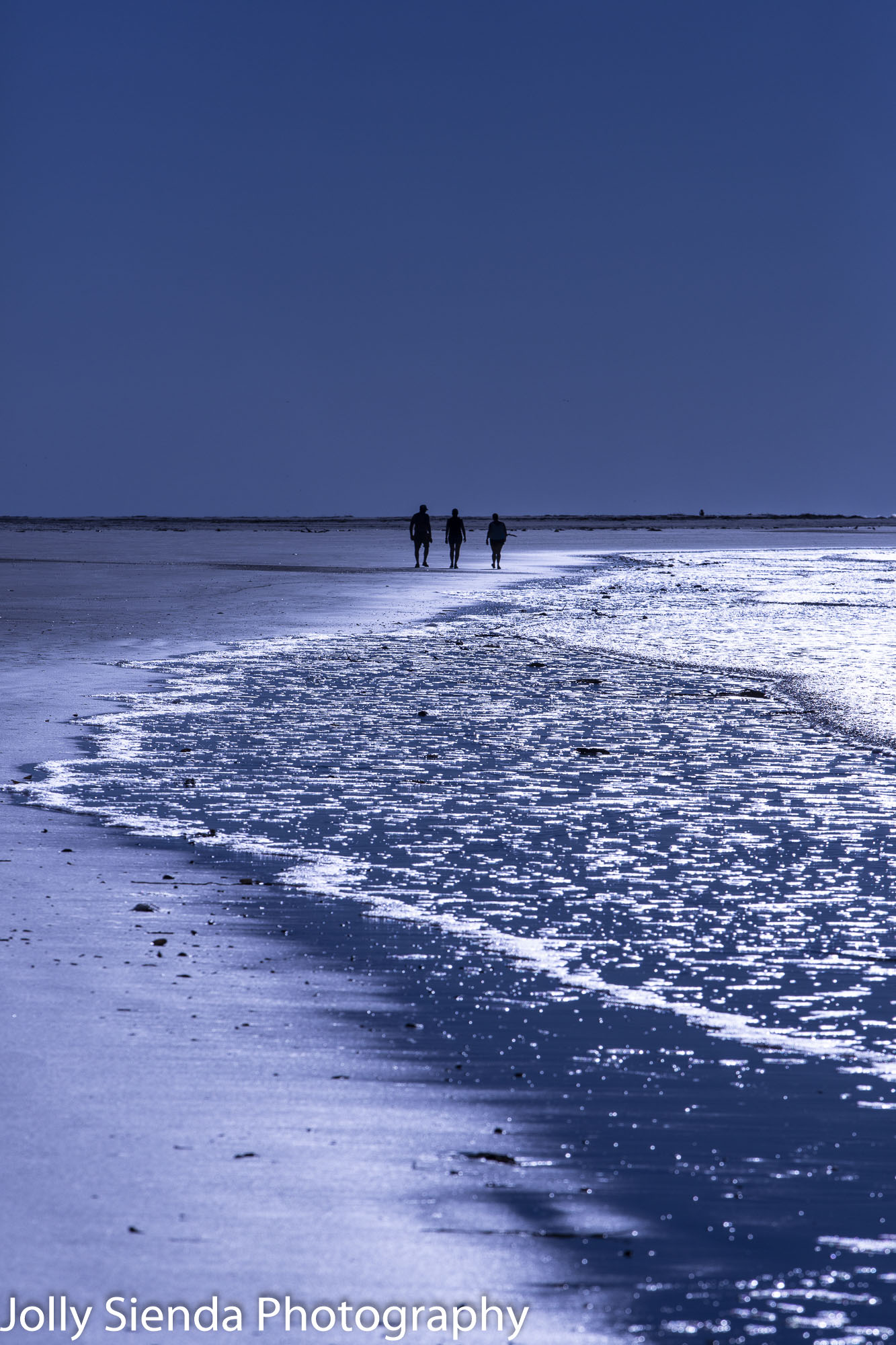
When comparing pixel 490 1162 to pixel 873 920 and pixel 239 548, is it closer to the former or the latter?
pixel 873 920

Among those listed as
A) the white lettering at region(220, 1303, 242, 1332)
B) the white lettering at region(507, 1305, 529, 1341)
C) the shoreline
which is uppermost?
the shoreline

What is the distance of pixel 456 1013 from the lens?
502cm

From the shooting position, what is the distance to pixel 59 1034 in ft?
15.3

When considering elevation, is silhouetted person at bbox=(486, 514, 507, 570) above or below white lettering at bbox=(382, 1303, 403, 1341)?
above

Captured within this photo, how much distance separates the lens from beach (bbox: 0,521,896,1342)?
129 inches

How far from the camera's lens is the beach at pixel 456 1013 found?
10.8 ft

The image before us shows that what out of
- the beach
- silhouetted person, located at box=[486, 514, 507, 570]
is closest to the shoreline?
the beach

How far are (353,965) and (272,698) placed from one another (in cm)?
813

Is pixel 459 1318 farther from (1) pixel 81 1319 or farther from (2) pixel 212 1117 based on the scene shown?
(2) pixel 212 1117

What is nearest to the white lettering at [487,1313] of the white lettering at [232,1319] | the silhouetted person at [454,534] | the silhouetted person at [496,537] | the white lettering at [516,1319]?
the white lettering at [516,1319]

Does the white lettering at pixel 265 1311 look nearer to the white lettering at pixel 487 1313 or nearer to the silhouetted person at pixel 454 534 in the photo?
the white lettering at pixel 487 1313

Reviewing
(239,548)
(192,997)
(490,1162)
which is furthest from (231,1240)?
(239,548)

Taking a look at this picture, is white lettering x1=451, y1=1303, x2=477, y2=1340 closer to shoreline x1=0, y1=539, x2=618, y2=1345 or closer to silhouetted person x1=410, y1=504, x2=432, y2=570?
shoreline x1=0, y1=539, x2=618, y2=1345

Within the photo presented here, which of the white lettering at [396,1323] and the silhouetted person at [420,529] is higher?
the silhouetted person at [420,529]
